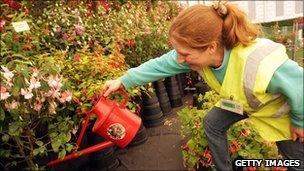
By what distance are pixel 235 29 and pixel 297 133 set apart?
22.0 inches

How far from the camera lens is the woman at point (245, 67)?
160 centimetres

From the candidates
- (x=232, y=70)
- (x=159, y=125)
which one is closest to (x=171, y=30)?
(x=232, y=70)

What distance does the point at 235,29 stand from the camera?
169 cm

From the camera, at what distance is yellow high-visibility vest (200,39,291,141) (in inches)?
63.4

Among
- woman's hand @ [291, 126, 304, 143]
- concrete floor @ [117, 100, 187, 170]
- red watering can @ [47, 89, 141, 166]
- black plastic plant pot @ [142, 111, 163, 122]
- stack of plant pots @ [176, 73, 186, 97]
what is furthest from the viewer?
stack of plant pots @ [176, 73, 186, 97]

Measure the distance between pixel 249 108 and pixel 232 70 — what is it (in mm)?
215

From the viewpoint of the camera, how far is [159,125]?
4309mm

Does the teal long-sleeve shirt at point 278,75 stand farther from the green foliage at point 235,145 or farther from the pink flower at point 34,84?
the green foliage at point 235,145

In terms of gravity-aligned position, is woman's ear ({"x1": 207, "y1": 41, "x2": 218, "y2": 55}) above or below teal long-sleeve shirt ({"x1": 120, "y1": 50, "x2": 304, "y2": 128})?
above

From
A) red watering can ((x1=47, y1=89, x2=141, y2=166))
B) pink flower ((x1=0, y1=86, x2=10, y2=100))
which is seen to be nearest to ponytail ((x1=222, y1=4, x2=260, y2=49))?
red watering can ((x1=47, y1=89, x2=141, y2=166))

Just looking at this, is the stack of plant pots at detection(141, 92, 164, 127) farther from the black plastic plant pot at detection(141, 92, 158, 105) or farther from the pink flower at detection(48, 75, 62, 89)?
the pink flower at detection(48, 75, 62, 89)

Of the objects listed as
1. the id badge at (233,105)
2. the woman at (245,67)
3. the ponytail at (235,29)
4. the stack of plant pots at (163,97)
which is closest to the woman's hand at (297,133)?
the woman at (245,67)

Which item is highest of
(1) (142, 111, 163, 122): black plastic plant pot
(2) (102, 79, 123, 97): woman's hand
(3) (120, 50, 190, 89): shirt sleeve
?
(3) (120, 50, 190, 89): shirt sleeve

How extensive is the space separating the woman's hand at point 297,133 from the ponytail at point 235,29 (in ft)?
1.47
